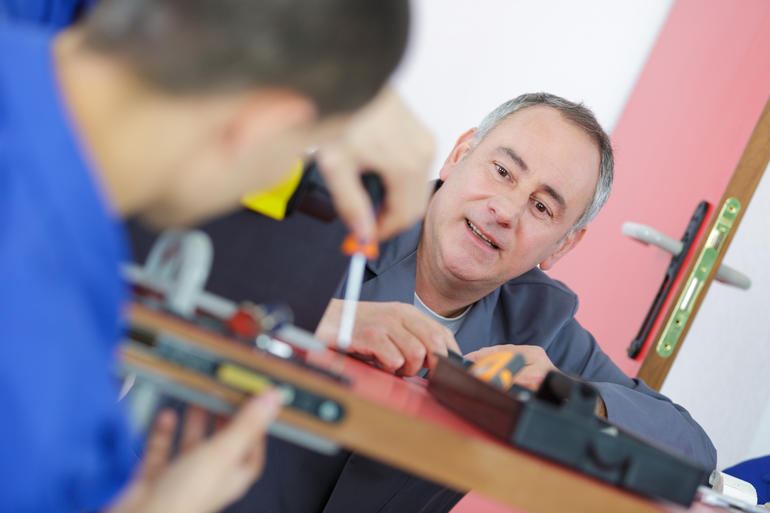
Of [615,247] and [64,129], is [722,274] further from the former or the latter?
[64,129]

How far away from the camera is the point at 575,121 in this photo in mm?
1861

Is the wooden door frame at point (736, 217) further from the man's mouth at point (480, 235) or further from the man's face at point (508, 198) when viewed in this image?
the man's mouth at point (480, 235)

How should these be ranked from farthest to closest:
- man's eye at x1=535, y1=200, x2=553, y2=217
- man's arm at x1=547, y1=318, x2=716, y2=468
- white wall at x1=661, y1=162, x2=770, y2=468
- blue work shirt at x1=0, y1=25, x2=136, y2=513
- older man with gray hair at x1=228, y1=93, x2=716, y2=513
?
white wall at x1=661, y1=162, x2=770, y2=468, man's eye at x1=535, y1=200, x2=553, y2=217, older man with gray hair at x1=228, y1=93, x2=716, y2=513, man's arm at x1=547, y1=318, x2=716, y2=468, blue work shirt at x1=0, y1=25, x2=136, y2=513

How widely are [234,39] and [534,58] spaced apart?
271cm

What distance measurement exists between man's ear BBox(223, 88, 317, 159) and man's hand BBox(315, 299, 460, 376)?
56 centimetres

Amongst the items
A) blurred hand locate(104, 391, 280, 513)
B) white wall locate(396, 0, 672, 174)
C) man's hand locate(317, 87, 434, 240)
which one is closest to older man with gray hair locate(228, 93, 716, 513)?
man's hand locate(317, 87, 434, 240)

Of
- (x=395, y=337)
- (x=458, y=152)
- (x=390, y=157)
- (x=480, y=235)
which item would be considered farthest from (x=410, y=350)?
(x=458, y=152)

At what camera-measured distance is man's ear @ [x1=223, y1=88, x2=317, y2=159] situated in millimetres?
556

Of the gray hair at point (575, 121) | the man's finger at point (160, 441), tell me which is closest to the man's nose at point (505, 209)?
the gray hair at point (575, 121)

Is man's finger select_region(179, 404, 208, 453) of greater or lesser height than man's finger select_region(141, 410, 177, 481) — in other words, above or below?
above

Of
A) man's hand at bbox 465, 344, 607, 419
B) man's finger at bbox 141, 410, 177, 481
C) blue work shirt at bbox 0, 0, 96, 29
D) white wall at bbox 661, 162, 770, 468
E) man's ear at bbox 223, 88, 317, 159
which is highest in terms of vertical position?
man's ear at bbox 223, 88, 317, 159

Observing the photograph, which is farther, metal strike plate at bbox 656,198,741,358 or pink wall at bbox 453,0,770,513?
pink wall at bbox 453,0,770,513

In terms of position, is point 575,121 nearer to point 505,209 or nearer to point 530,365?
point 505,209

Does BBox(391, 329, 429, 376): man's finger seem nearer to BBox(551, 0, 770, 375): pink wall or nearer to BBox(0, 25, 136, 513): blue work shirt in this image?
BBox(0, 25, 136, 513): blue work shirt
